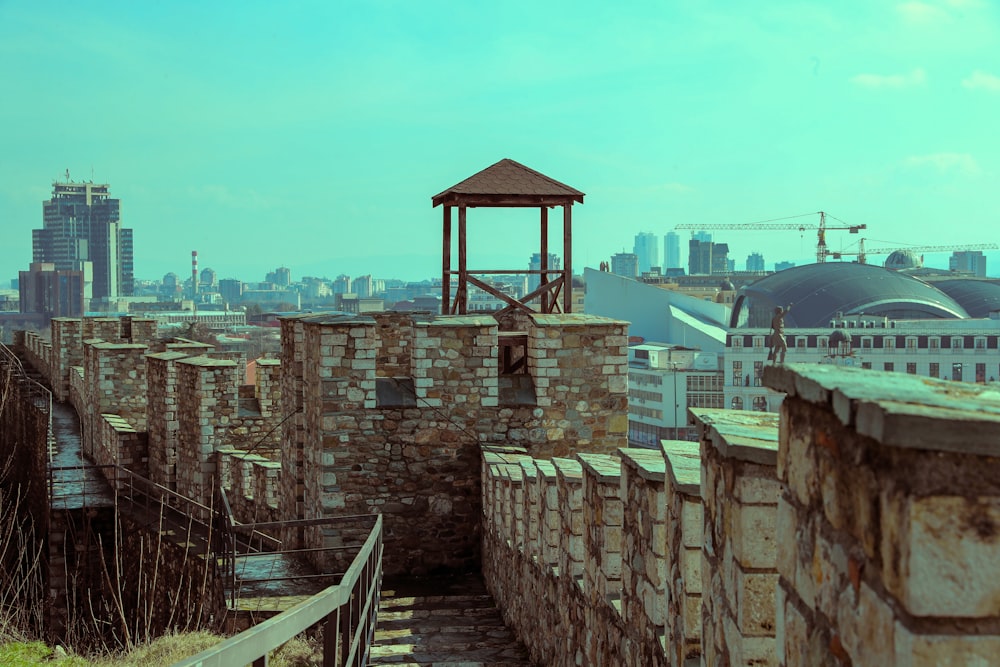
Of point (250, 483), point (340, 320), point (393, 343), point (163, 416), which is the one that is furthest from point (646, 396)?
point (340, 320)

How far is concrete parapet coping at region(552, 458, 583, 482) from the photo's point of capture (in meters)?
6.12

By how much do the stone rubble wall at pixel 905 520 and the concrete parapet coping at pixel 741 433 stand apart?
615 mm

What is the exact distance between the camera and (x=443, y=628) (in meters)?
8.86

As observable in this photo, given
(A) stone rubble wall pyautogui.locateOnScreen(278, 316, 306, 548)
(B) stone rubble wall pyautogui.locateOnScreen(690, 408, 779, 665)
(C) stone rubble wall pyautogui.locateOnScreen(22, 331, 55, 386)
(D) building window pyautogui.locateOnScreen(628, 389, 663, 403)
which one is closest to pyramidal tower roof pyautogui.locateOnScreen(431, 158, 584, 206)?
(A) stone rubble wall pyautogui.locateOnScreen(278, 316, 306, 548)

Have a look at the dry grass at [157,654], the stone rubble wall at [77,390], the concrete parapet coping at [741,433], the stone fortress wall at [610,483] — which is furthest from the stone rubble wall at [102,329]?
the concrete parapet coping at [741,433]

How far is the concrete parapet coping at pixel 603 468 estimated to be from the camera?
16.8ft

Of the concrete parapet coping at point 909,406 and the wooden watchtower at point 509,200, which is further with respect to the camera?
the wooden watchtower at point 509,200

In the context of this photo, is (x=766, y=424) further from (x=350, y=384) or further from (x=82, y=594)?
(x=82, y=594)

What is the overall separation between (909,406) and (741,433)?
1.26 metres

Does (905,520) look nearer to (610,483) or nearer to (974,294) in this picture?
(610,483)

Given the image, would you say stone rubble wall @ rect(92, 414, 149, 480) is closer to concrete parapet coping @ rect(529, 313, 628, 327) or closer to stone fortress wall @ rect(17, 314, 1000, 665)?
stone fortress wall @ rect(17, 314, 1000, 665)

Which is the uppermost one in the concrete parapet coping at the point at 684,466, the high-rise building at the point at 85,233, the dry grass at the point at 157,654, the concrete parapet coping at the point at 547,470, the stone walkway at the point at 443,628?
the high-rise building at the point at 85,233

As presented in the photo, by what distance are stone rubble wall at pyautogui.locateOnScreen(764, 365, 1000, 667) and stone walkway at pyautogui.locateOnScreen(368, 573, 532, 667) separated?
5806mm

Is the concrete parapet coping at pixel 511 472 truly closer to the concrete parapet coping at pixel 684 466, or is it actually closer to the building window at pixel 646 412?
the concrete parapet coping at pixel 684 466
